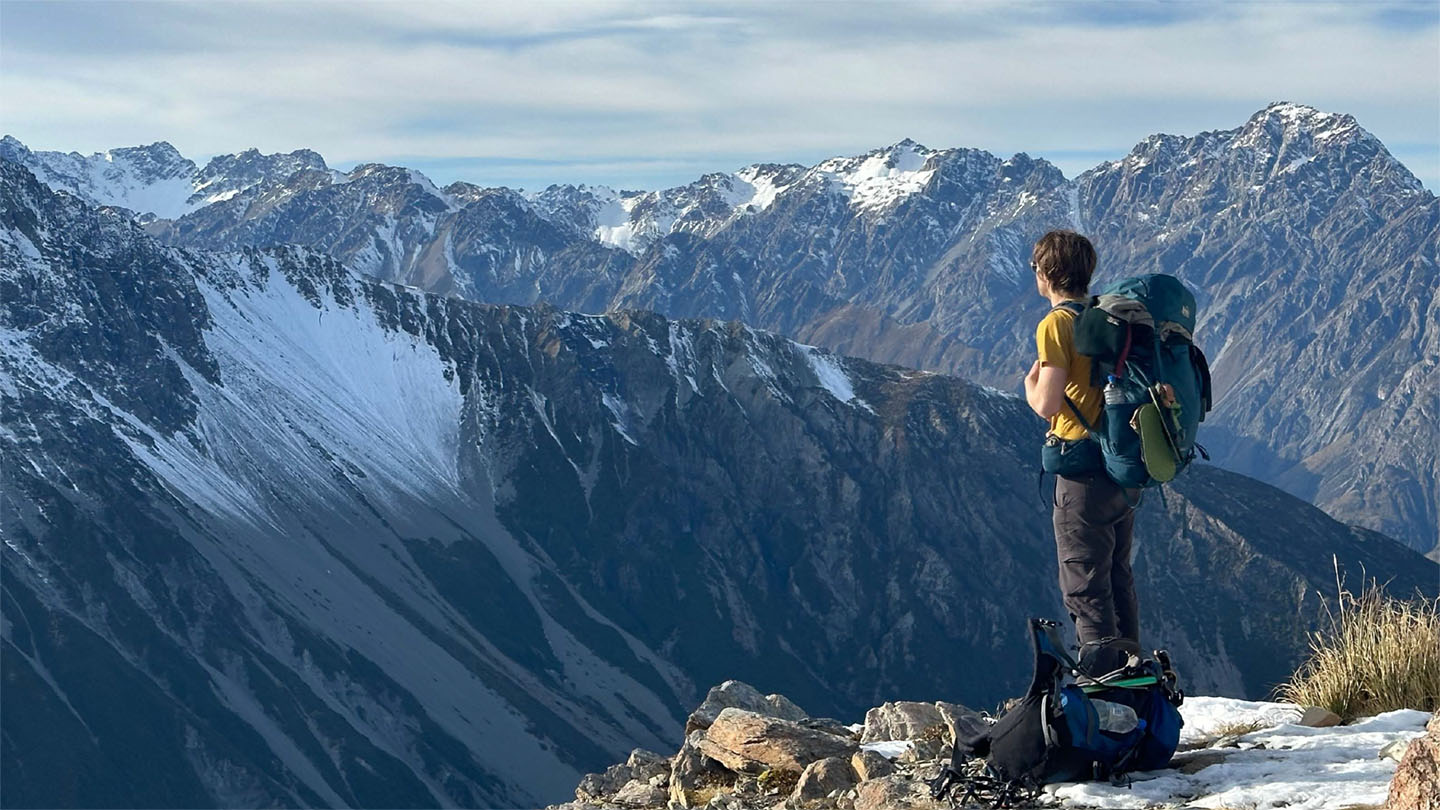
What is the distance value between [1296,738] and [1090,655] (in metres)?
2.21

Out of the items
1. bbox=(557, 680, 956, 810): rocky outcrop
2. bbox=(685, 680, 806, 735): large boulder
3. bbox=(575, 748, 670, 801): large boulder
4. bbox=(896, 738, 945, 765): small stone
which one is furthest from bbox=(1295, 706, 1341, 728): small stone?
bbox=(575, 748, 670, 801): large boulder

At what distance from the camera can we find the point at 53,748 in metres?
187

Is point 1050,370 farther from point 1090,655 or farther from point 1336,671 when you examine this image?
point 1336,671

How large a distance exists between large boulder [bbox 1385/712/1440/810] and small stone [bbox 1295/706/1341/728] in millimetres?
4290

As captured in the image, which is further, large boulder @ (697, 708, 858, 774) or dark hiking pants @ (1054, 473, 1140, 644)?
large boulder @ (697, 708, 858, 774)

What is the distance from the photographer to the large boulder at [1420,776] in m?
9.06

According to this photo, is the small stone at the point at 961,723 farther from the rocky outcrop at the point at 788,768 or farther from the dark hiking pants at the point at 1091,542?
the dark hiking pants at the point at 1091,542

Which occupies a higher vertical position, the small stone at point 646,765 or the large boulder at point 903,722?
the large boulder at point 903,722

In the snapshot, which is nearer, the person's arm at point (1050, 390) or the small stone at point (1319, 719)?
the person's arm at point (1050, 390)

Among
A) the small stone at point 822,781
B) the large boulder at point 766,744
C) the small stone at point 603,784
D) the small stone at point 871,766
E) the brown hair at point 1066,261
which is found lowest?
the small stone at point 603,784

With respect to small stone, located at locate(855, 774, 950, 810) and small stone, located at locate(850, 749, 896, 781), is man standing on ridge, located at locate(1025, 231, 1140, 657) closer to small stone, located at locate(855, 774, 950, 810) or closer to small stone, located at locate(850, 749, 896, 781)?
small stone, located at locate(855, 774, 950, 810)

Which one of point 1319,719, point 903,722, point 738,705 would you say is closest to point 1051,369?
point 1319,719

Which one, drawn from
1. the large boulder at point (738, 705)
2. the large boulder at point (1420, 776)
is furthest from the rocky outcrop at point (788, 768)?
the large boulder at point (1420, 776)

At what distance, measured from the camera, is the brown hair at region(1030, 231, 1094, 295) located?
Result: 40.1 ft
